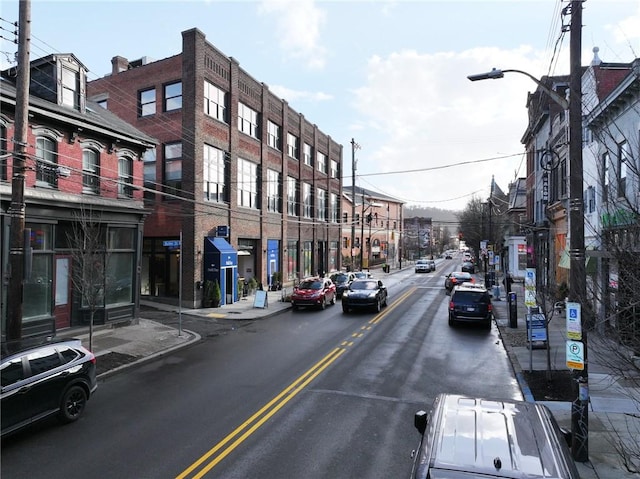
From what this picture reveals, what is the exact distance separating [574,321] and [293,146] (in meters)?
33.5

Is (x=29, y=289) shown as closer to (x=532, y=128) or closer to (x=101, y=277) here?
(x=101, y=277)

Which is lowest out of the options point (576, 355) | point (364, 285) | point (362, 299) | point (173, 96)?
point (362, 299)

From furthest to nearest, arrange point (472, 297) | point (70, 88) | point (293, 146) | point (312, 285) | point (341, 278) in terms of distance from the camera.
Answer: point (293, 146) → point (341, 278) → point (312, 285) → point (472, 297) → point (70, 88)

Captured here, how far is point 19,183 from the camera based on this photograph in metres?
10.1

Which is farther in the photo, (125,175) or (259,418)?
(125,175)

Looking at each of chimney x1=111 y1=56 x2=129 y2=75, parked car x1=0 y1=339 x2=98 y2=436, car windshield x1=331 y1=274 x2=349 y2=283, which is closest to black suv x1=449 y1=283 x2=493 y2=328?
car windshield x1=331 y1=274 x2=349 y2=283

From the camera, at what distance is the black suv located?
18.5 metres

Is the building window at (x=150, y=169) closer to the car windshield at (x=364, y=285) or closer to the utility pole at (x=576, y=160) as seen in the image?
the car windshield at (x=364, y=285)

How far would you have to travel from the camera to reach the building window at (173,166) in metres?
24.9

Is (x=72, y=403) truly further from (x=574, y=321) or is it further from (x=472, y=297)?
(x=472, y=297)

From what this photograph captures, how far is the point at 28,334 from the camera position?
47.6 feet

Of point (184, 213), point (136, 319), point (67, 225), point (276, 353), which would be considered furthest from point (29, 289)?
point (184, 213)

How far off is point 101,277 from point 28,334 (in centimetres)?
345

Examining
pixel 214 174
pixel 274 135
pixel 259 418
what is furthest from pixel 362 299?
pixel 274 135
